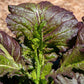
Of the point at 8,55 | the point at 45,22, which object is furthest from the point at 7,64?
the point at 45,22

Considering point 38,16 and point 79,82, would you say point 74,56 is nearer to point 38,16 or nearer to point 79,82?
point 79,82

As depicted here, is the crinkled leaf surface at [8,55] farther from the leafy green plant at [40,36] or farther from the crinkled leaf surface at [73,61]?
the crinkled leaf surface at [73,61]

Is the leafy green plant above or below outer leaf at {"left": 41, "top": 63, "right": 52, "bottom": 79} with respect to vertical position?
above

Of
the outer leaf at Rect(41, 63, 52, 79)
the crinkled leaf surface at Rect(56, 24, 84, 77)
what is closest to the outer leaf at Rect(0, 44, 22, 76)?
the outer leaf at Rect(41, 63, 52, 79)

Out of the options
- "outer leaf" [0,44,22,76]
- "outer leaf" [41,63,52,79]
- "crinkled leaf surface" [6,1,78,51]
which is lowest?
"outer leaf" [41,63,52,79]

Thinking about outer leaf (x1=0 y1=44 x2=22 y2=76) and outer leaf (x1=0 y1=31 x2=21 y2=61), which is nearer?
outer leaf (x1=0 y1=44 x2=22 y2=76)

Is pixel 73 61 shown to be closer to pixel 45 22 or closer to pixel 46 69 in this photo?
pixel 46 69

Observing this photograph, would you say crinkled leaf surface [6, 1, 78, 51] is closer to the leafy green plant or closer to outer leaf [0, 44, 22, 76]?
the leafy green plant
